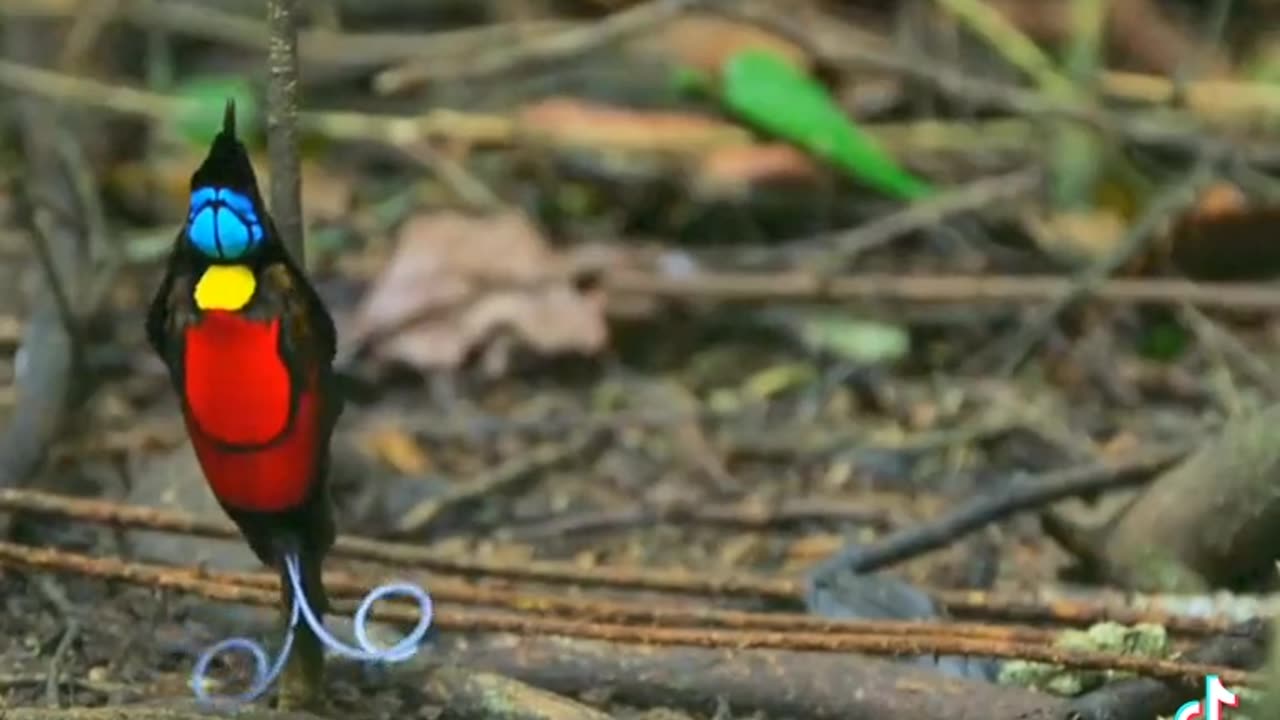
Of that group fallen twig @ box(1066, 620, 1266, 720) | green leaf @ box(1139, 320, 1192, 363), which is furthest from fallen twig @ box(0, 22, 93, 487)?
green leaf @ box(1139, 320, 1192, 363)

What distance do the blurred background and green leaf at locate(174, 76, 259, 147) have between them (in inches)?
0.6

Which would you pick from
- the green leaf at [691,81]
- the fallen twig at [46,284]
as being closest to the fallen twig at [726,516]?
the fallen twig at [46,284]

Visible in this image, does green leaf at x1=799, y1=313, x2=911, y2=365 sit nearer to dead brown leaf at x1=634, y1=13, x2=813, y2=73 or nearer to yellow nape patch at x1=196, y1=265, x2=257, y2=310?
dead brown leaf at x1=634, y1=13, x2=813, y2=73

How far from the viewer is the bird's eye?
1086mm

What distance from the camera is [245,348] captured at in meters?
1.11

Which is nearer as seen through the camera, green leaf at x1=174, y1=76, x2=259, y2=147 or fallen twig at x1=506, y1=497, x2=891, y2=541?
fallen twig at x1=506, y1=497, x2=891, y2=541

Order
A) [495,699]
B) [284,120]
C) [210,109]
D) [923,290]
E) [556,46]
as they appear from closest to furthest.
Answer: [284,120]
[495,699]
[923,290]
[556,46]
[210,109]

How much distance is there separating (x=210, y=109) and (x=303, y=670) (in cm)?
169

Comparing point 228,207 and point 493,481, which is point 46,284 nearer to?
point 493,481

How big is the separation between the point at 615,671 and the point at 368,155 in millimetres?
1814

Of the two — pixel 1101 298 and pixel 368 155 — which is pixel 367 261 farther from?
pixel 1101 298

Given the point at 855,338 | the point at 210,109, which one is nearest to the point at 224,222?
the point at 855,338

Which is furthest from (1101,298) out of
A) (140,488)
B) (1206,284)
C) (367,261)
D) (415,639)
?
(415,639)

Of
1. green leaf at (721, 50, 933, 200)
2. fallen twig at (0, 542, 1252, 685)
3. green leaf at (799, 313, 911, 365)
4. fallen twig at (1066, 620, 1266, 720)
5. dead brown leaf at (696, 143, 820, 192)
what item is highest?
green leaf at (721, 50, 933, 200)
